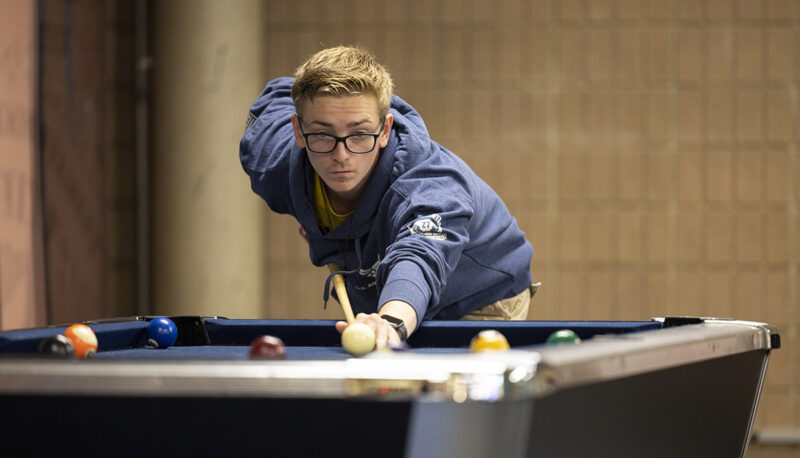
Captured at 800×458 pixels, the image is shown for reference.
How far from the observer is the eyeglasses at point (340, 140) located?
1.90m

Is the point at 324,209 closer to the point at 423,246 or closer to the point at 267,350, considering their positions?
the point at 423,246

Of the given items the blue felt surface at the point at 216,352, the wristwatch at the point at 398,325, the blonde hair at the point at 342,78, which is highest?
the blonde hair at the point at 342,78

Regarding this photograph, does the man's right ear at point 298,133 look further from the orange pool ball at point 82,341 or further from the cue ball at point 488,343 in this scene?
the cue ball at point 488,343

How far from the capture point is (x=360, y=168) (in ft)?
6.38

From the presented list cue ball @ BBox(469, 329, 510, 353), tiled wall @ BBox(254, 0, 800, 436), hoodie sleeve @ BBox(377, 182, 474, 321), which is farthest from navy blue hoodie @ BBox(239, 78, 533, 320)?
tiled wall @ BBox(254, 0, 800, 436)

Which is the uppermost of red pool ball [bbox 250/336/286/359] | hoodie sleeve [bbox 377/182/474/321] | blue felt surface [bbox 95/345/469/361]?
hoodie sleeve [bbox 377/182/474/321]

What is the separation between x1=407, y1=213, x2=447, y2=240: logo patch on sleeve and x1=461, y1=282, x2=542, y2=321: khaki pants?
1.74 feet

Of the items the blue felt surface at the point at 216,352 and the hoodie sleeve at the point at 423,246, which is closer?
the blue felt surface at the point at 216,352

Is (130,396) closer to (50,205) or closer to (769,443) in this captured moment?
(50,205)

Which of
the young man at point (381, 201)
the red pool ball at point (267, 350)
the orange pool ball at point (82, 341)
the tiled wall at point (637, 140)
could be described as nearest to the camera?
the red pool ball at point (267, 350)

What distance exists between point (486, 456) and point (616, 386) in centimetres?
39

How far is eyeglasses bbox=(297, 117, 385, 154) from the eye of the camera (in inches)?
75.0

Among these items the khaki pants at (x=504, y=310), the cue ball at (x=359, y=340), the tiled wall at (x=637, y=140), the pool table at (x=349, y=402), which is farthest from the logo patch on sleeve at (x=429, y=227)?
the tiled wall at (x=637, y=140)

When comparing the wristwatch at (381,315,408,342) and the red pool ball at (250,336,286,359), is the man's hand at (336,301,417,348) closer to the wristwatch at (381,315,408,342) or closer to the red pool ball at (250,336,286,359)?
the wristwatch at (381,315,408,342)
